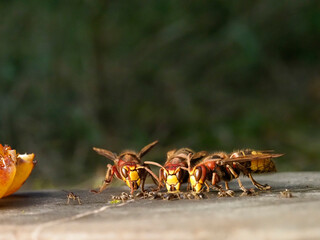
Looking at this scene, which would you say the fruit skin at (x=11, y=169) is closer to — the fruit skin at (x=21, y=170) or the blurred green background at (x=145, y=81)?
the fruit skin at (x=21, y=170)

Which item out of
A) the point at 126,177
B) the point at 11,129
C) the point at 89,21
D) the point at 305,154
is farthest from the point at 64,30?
the point at 126,177

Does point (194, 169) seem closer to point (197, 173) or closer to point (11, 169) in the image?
point (197, 173)

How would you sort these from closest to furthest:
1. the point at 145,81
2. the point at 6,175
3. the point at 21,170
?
the point at 6,175, the point at 21,170, the point at 145,81

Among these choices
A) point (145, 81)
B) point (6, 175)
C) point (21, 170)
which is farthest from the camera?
point (145, 81)

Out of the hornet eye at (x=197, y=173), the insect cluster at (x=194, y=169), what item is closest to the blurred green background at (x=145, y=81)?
the insect cluster at (x=194, y=169)

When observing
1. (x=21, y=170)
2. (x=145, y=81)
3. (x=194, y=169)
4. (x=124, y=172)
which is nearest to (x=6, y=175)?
(x=21, y=170)

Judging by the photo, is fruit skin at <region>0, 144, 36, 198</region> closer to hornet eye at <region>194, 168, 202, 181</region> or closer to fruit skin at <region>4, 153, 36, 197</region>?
fruit skin at <region>4, 153, 36, 197</region>
